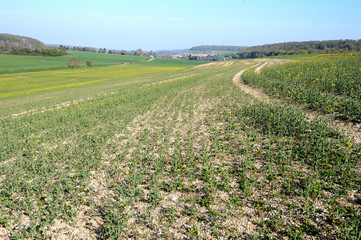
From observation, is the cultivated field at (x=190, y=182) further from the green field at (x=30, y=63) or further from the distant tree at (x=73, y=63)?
the distant tree at (x=73, y=63)

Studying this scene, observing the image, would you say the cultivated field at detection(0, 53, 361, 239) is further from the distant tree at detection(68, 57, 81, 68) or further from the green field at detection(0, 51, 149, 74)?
the distant tree at detection(68, 57, 81, 68)

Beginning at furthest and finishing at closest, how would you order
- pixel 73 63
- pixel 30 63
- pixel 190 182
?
pixel 30 63 < pixel 73 63 < pixel 190 182

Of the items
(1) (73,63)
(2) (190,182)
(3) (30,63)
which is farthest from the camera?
(3) (30,63)

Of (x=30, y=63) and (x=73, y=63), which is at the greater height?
(x=73, y=63)

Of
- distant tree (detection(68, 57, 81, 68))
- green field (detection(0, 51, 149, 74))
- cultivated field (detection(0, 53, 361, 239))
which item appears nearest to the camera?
cultivated field (detection(0, 53, 361, 239))

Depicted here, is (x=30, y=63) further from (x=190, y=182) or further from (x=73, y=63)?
(x=190, y=182)

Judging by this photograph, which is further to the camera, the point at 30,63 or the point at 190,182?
the point at 30,63

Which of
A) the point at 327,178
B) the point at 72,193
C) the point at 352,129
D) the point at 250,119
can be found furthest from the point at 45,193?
the point at 352,129

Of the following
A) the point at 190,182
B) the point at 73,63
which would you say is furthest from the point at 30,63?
the point at 190,182

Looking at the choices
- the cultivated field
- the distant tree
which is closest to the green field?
the distant tree

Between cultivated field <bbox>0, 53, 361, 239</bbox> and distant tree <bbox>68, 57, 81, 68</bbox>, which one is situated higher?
distant tree <bbox>68, 57, 81, 68</bbox>

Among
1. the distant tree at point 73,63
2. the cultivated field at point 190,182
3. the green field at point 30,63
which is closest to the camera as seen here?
the cultivated field at point 190,182

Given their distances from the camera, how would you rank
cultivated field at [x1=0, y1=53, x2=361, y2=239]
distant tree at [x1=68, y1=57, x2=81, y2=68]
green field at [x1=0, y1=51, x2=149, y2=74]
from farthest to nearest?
distant tree at [x1=68, y1=57, x2=81, y2=68]
green field at [x1=0, y1=51, x2=149, y2=74]
cultivated field at [x1=0, y1=53, x2=361, y2=239]

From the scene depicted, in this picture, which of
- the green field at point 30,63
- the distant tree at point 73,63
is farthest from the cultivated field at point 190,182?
the distant tree at point 73,63
